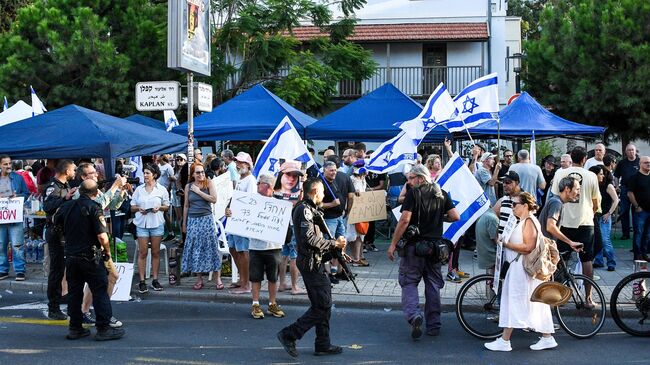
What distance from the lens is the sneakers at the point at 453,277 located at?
1117cm

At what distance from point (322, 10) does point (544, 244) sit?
57.7ft

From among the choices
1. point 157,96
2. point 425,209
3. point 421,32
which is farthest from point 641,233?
point 421,32

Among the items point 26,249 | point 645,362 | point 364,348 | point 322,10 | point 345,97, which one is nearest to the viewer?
point 645,362

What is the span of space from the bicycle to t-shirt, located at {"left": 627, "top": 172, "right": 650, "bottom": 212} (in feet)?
15.3

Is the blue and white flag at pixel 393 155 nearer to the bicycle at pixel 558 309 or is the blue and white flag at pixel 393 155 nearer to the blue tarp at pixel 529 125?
the blue tarp at pixel 529 125

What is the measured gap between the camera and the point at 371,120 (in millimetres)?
15289

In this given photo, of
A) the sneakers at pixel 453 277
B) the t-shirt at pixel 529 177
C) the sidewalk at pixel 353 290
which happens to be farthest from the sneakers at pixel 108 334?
the t-shirt at pixel 529 177

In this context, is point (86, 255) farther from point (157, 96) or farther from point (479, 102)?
point (479, 102)

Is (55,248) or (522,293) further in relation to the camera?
(55,248)

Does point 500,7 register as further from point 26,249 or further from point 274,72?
point 26,249

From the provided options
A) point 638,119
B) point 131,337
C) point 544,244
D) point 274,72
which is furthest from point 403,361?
point 274,72

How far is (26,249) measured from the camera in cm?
1339

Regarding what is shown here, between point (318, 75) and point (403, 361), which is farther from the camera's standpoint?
point (318, 75)

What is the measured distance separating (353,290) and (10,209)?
522 centimetres
